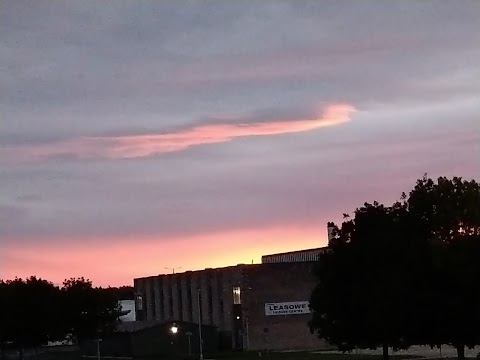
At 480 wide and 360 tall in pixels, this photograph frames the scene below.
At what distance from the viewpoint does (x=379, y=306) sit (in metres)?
47.4

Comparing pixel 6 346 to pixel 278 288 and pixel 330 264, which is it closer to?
pixel 278 288

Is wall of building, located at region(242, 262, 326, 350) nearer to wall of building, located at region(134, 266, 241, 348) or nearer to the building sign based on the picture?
the building sign

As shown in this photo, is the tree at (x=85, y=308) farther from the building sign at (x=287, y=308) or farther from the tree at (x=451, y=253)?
the tree at (x=451, y=253)

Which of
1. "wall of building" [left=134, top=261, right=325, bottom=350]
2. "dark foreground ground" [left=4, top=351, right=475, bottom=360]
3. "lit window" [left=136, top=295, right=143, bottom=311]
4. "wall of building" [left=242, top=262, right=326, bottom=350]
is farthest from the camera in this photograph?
"lit window" [left=136, top=295, right=143, bottom=311]

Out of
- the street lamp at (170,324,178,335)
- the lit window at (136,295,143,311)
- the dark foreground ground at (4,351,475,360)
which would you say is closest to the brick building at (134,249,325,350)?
→ the street lamp at (170,324,178,335)

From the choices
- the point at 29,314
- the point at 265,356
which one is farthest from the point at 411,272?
the point at 29,314

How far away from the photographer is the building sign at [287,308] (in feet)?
370

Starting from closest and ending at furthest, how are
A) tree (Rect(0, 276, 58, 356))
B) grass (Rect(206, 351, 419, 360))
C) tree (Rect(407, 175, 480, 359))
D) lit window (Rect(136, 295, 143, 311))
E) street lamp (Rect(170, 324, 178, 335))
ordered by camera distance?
1. tree (Rect(407, 175, 480, 359))
2. grass (Rect(206, 351, 419, 360))
3. tree (Rect(0, 276, 58, 356))
4. street lamp (Rect(170, 324, 178, 335))
5. lit window (Rect(136, 295, 143, 311))

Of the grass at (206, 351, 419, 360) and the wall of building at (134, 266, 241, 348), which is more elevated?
the wall of building at (134, 266, 241, 348)

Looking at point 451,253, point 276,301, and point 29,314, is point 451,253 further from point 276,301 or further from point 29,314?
point 276,301

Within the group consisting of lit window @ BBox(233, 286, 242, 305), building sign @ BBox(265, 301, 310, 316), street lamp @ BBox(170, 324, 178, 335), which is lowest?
street lamp @ BBox(170, 324, 178, 335)

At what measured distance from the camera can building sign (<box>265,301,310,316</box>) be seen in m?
113

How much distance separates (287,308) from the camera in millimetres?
113062

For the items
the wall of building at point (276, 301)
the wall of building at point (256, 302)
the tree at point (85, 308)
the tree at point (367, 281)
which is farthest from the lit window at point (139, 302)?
the tree at point (367, 281)
